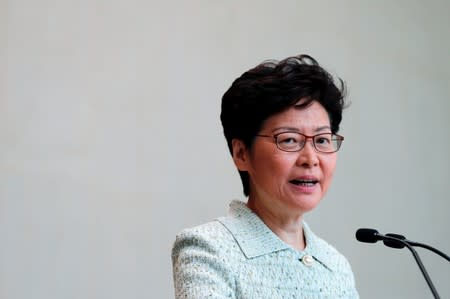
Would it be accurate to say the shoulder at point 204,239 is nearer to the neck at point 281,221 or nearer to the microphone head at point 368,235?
the neck at point 281,221

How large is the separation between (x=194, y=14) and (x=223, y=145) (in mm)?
546

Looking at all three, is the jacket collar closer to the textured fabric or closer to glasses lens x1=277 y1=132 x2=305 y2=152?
the textured fabric

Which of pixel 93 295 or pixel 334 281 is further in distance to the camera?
pixel 93 295

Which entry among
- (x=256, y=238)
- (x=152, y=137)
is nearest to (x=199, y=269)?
(x=256, y=238)

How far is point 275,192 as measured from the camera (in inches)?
52.9

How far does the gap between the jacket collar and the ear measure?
8 centimetres

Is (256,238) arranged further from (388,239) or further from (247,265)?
(388,239)

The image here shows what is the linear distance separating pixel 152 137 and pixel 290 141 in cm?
124

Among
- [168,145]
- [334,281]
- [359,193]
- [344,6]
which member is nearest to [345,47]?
[344,6]

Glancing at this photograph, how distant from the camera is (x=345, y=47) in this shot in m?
3.18

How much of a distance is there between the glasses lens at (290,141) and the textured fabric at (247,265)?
17cm

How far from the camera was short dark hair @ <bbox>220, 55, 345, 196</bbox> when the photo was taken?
1361 mm

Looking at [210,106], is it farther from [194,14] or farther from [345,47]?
[345,47]

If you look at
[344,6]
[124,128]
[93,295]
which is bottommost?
[93,295]
